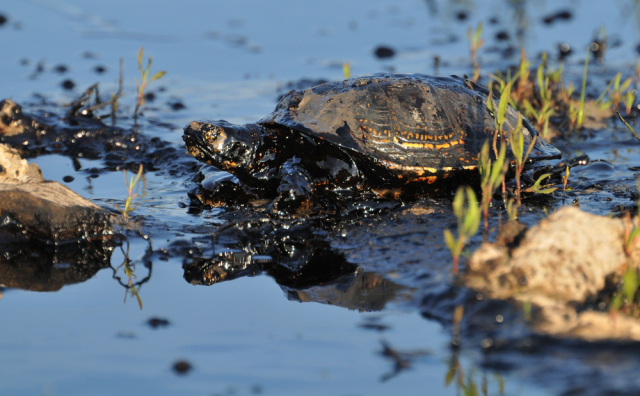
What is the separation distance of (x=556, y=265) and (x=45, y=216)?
2.97 m

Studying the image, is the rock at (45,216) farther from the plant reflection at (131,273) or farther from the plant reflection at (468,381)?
the plant reflection at (468,381)

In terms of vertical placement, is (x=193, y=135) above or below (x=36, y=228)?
above

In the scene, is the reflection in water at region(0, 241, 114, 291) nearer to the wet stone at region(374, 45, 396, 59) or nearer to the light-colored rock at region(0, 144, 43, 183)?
the light-colored rock at region(0, 144, 43, 183)

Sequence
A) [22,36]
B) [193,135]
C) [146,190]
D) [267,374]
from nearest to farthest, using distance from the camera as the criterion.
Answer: [267,374] < [193,135] < [146,190] < [22,36]

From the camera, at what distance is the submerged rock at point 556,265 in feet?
9.52

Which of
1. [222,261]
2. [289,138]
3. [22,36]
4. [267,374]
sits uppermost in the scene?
[22,36]

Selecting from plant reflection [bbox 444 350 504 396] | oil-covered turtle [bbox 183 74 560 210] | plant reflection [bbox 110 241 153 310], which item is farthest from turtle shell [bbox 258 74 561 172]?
plant reflection [bbox 444 350 504 396]

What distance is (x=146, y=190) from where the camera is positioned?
5.09 metres

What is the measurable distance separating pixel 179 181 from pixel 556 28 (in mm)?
7963

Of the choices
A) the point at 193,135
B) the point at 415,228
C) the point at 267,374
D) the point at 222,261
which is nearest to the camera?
the point at 267,374

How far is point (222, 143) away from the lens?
4.72 meters

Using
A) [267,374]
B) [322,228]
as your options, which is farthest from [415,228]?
[267,374]

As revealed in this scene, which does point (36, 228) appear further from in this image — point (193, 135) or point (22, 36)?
point (22, 36)

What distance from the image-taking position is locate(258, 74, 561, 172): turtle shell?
14.9ft
